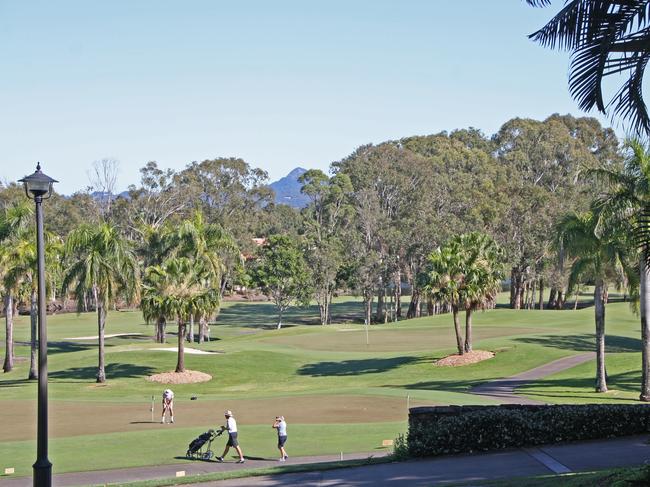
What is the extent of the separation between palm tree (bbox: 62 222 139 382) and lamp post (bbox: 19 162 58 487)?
28464 millimetres

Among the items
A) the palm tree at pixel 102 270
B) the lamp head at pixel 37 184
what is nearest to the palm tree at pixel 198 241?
Result: the palm tree at pixel 102 270

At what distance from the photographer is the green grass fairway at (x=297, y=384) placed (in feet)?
83.3

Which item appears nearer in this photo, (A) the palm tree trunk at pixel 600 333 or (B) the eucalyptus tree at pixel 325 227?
(A) the palm tree trunk at pixel 600 333

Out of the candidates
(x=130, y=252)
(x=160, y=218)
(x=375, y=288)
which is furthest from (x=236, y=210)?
(x=130, y=252)

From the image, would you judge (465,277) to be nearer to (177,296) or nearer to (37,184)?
(177,296)

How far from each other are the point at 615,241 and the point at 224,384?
21.5 m

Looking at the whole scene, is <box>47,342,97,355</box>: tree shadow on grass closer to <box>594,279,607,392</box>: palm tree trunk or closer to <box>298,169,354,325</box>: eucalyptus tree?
<box>298,169,354,325</box>: eucalyptus tree

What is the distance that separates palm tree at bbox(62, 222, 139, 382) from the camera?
4316 centimetres

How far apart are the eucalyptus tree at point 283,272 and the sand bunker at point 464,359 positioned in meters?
40.2

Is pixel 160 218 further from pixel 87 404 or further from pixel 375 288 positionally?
pixel 87 404

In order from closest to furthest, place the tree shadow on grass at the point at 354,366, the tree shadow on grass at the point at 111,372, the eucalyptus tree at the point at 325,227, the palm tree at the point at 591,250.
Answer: the palm tree at the point at 591,250 → the tree shadow on grass at the point at 111,372 → the tree shadow on grass at the point at 354,366 → the eucalyptus tree at the point at 325,227

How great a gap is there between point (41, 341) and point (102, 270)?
29198mm

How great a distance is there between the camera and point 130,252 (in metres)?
44.8

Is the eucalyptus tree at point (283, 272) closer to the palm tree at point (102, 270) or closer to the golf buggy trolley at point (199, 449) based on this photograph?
the palm tree at point (102, 270)
